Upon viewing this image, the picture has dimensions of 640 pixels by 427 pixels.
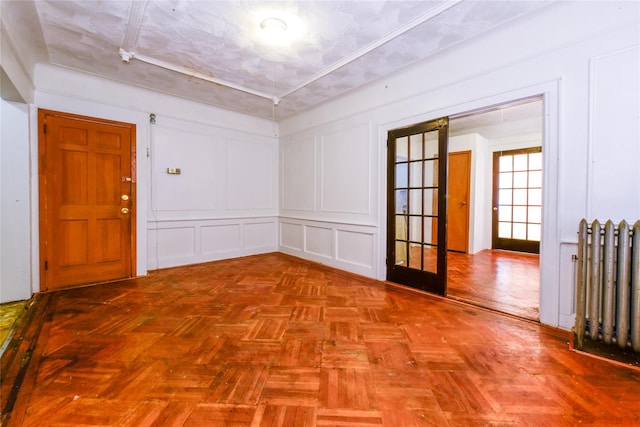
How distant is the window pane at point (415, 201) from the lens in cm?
344

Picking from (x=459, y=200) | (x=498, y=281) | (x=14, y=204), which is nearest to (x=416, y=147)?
(x=498, y=281)

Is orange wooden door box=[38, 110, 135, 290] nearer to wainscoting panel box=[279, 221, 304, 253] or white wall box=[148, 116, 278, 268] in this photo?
white wall box=[148, 116, 278, 268]

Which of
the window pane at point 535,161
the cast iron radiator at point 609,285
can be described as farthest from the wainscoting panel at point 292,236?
A: the window pane at point 535,161

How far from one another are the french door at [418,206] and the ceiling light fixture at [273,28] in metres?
1.82

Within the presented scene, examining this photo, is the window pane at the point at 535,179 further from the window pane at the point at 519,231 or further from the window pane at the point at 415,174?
the window pane at the point at 415,174

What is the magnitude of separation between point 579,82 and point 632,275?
1550 millimetres

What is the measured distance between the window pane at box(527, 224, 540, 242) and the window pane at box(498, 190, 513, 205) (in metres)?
0.64

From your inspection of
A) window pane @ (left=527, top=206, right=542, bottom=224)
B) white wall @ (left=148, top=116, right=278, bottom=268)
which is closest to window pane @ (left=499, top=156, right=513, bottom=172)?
window pane @ (left=527, top=206, right=542, bottom=224)

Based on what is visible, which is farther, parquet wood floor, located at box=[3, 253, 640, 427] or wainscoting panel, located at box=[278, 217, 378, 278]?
wainscoting panel, located at box=[278, 217, 378, 278]

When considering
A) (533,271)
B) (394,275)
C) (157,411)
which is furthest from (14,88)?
(533,271)

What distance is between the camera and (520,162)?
5848mm

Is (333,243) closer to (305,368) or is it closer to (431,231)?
(431,231)

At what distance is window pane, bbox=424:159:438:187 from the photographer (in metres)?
3.26

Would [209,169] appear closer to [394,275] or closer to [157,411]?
[394,275]
